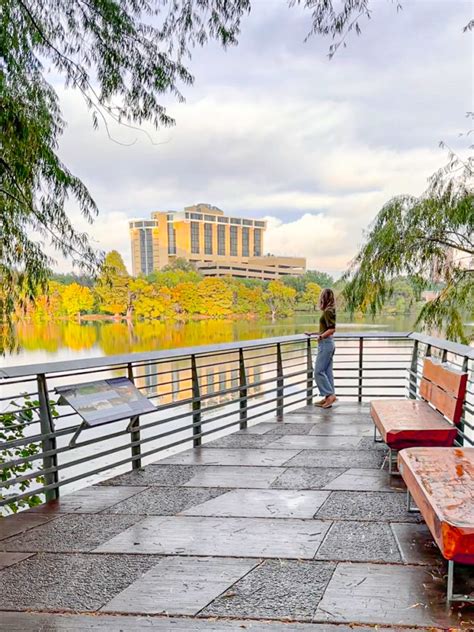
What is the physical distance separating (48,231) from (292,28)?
2547mm

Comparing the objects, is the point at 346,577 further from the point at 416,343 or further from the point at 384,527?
the point at 416,343

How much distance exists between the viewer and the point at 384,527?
251 cm

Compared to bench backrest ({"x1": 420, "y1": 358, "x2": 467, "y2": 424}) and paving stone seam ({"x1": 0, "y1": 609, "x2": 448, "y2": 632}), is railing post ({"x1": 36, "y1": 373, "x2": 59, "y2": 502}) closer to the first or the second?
paving stone seam ({"x1": 0, "y1": 609, "x2": 448, "y2": 632})

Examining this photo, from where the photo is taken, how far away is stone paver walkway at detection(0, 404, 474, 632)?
176 centimetres

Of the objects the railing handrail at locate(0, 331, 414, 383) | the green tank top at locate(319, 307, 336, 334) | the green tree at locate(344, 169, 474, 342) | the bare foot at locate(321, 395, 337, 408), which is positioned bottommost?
the bare foot at locate(321, 395, 337, 408)

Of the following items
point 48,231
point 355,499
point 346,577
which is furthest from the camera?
point 48,231

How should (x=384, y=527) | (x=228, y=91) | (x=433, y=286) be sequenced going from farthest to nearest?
(x=228, y=91)
(x=433, y=286)
(x=384, y=527)

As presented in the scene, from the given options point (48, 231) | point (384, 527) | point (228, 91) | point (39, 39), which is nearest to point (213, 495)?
point (384, 527)

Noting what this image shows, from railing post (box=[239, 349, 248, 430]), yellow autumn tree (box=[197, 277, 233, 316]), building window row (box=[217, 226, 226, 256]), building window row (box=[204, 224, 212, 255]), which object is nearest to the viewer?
railing post (box=[239, 349, 248, 430])

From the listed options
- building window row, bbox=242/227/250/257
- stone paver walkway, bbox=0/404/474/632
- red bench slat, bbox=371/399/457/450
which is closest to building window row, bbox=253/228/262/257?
building window row, bbox=242/227/250/257

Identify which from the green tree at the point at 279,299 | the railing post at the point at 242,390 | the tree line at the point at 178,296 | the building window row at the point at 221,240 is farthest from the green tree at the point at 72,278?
the building window row at the point at 221,240

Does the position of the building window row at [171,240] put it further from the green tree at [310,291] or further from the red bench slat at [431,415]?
the red bench slat at [431,415]

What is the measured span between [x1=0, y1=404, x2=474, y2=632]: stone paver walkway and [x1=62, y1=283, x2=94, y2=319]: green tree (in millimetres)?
2283

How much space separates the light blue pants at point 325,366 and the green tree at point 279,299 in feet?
14.6
